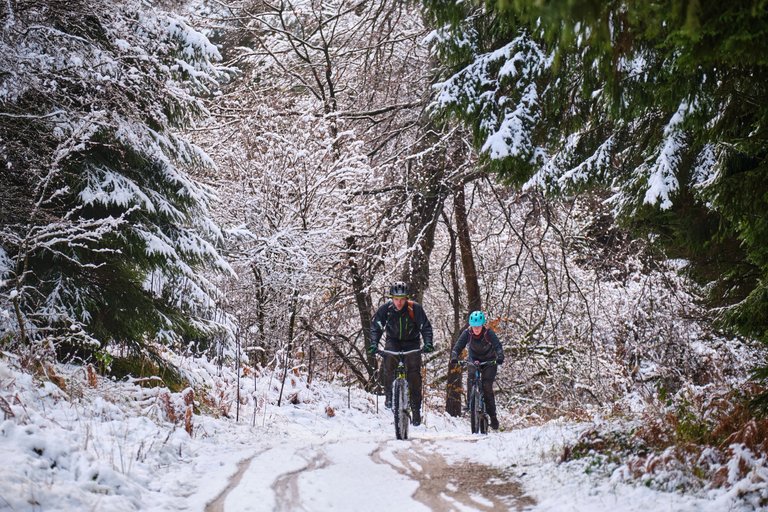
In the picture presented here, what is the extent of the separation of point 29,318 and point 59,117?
2.25 m

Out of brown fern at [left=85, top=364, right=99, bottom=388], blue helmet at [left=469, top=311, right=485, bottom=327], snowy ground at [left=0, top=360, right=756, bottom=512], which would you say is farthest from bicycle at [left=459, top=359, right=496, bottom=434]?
brown fern at [left=85, top=364, right=99, bottom=388]

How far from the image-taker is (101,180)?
7.90m

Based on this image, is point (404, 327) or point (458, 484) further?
point (404, 327)

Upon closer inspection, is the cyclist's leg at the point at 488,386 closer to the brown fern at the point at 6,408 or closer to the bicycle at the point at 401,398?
the bicycle at the point at 401,398

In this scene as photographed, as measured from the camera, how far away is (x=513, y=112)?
6.42m

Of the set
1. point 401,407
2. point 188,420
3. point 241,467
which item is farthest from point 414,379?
point 241,467

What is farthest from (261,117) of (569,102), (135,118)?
(569,102)

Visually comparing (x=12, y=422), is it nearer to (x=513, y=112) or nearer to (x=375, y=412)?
(x=513, y=112)

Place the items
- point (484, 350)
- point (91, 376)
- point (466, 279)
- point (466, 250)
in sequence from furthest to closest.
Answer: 1. point (466, 279)
2. point (466, 250)
3. point (484, 350)
4. point (91, 376)

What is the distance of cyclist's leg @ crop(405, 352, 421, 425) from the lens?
29.2ft

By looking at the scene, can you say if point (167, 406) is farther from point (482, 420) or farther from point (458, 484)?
point (482, 420)

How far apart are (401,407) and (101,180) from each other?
187 inches

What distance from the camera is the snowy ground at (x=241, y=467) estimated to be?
14.0 feet

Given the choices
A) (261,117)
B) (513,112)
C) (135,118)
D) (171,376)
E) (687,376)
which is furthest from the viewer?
(261,117)
